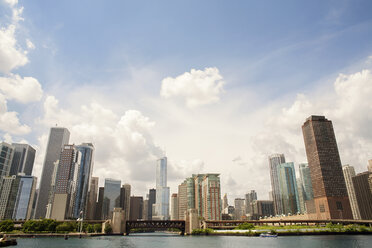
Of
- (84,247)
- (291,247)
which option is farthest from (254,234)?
(84,247)

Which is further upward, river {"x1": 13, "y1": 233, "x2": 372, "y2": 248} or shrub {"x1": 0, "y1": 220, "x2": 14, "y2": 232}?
shrub {"x1": 0, "y1": 220, "x2": 14, "y2": 232}

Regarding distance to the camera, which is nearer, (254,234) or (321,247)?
(321,247)

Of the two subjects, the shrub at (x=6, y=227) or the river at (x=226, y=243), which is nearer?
the river at (x=226, y=243)

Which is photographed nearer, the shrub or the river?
the river

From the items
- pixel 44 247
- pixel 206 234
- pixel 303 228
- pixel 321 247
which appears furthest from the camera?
pixel 206 234

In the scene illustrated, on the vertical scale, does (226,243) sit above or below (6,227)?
below

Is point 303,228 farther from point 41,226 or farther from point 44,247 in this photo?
point 41,226

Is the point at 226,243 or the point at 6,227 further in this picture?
the point at 6,227

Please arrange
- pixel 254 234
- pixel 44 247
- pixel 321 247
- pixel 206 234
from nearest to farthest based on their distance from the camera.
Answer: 1. pixel 321 247
2. pixel 44 247
3. pixel 254 234
4. pixel 206 234

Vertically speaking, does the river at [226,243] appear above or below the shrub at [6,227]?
below

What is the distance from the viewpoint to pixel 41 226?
17325cm

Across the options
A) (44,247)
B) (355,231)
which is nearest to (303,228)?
(355,231)

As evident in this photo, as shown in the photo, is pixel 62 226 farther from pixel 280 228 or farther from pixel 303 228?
pixel 303 228

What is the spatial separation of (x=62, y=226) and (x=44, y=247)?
92.8 metres
